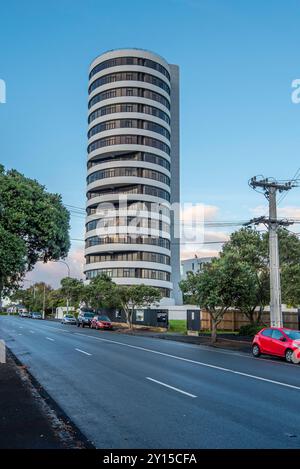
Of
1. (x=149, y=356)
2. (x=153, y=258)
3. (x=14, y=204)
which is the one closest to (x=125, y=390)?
(x=14, y=204)

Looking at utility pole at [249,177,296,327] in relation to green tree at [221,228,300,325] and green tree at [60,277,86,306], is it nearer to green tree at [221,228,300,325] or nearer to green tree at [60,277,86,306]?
green tree at [221,228,300,325]

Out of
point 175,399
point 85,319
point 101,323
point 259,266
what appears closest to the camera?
point 175,399

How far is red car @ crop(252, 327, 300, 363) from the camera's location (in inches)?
790

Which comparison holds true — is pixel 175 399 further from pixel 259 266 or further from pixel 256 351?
pixel 259 266

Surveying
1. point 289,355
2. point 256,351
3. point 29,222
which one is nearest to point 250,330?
point 256,351

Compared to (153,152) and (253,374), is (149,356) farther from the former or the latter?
(153,152)

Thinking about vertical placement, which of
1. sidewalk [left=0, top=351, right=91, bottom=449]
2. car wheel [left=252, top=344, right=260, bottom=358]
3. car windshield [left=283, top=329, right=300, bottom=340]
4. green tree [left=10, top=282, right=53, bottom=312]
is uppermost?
green tree [left=10, top=282, right=53, bottom=312]

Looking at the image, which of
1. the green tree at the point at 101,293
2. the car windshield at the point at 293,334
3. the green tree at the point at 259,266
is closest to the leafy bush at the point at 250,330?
the green tree at the point at 259,266

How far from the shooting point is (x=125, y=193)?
8381cm

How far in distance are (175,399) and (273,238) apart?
19.0 m

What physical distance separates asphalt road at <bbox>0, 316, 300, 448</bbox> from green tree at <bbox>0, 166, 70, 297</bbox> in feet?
11.6

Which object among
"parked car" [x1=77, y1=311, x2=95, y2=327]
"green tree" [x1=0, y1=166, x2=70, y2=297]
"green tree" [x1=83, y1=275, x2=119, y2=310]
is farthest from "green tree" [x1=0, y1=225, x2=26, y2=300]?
"parked car" [x1=77, y1=311, x2=95, y2=327]

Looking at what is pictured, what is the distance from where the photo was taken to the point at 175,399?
35.3 feet
